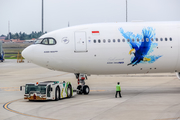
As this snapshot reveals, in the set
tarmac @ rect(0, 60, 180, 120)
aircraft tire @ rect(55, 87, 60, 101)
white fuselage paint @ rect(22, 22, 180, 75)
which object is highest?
white fuselage paint @ rect(22, 22, 180, 75)

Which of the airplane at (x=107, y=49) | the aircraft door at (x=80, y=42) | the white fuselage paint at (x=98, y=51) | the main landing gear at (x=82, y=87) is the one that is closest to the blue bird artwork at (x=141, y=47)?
the airplane at (x=107, y=49)

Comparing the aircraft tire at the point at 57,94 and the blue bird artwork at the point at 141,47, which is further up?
the blue bird artwork at the point at 141,47

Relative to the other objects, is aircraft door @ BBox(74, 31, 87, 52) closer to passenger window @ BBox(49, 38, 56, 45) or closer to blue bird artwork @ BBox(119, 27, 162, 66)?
passenger window @ BBox(49, 38, 56, 45)

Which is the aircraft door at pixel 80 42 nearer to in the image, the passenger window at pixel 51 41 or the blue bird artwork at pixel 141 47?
the passenger window at pixel 51 41

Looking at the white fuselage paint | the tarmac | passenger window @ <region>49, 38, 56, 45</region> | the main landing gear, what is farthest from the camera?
the main landing gear

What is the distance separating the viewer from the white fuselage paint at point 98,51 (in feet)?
87.5

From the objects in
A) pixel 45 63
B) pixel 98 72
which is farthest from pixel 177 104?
pixel 45 63

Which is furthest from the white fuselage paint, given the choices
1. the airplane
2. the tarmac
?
the tarmac

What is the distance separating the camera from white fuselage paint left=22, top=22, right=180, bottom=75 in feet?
87.5

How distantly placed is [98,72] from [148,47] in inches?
182

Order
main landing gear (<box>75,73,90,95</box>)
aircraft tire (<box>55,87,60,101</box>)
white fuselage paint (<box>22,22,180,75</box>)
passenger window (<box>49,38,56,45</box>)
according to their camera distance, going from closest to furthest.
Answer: aircraft tire (<box>55,87,60,101</box>)
white fuselage paint (<box>22,22,180,75</box>)
passenger window (<box>49,38,56,45</box>)
main landing gear (<box>75,73,90,95</box>)

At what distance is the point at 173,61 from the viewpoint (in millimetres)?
27406

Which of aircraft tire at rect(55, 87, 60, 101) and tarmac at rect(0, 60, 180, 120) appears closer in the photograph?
tarmac at rect(0, 60, 180, 120)

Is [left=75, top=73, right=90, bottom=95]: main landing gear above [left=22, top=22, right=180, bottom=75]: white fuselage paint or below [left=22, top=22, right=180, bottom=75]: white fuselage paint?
below
